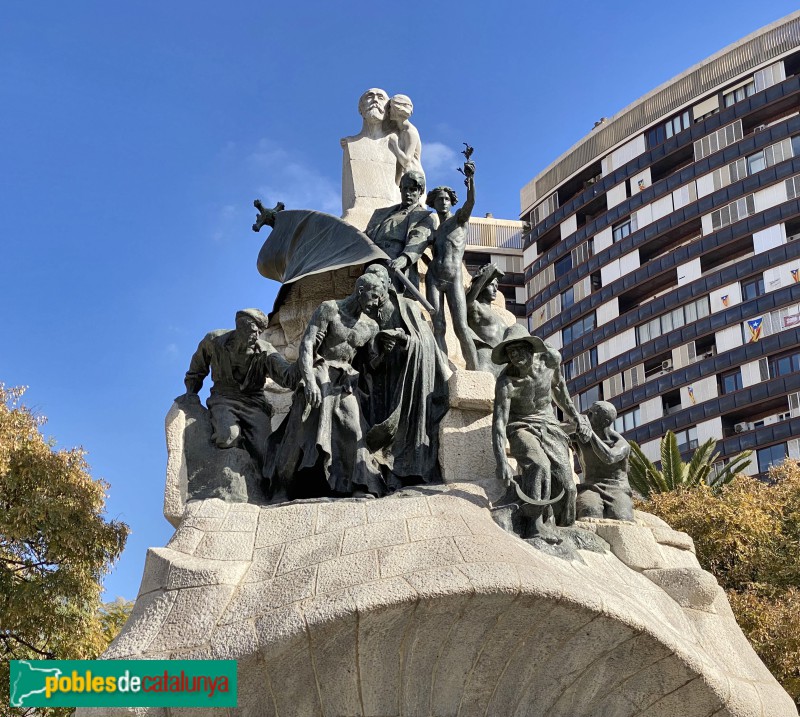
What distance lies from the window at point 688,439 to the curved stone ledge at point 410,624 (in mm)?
34354

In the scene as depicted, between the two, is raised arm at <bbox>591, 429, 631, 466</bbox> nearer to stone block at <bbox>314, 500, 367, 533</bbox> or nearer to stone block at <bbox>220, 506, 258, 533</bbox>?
stone block at <bbox>314, 500, 367, 533</bbox>

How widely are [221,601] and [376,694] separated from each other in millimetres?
1121

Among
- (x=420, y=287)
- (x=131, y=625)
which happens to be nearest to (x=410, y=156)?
(x=420, y=287)

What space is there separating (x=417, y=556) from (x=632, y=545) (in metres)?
2.48

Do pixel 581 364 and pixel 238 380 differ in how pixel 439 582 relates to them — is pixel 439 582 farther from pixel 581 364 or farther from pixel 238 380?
pixel 581 364

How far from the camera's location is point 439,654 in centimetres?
681

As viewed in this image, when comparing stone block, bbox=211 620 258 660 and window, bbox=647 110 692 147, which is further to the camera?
window, bbox=647 110 692 147

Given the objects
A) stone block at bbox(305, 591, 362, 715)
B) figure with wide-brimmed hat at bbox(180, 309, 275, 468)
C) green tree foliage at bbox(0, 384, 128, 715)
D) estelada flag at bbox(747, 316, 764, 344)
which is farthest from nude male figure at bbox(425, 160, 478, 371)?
estelada flag at bbox(747, 316, 764, 344)

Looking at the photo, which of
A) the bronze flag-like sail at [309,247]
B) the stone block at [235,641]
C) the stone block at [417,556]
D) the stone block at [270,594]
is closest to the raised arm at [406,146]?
the bronze flag-like sail at [309,247]

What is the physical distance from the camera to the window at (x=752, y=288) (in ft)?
135

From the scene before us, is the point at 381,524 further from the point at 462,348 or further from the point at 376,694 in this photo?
the point at 462,348

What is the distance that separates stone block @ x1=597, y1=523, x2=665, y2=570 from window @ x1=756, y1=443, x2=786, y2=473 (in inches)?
1234

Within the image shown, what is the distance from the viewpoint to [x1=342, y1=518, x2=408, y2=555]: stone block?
7070mm

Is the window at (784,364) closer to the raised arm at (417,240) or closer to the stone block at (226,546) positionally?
the raised arm at (417,240)
